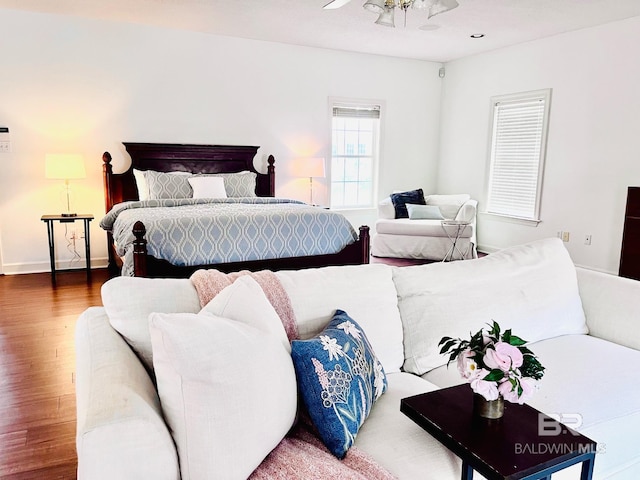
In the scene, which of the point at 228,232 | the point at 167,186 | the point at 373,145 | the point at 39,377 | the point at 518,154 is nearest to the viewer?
the point at 39,377

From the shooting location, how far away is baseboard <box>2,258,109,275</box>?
508 centimetres

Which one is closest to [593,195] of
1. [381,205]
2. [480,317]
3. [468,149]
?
[468,149]

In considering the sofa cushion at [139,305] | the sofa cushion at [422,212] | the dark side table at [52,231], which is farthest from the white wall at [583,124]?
the dark side table at [52,231]

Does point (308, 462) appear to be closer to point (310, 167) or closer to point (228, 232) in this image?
point (228, 232)

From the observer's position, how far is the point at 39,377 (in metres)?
2.71

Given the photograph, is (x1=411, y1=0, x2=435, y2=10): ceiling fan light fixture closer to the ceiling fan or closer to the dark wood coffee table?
the ceiling fan

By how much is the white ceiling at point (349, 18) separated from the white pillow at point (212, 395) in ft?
13.0

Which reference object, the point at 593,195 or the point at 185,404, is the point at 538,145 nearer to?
the point at 593,195

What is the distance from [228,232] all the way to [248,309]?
2.40m

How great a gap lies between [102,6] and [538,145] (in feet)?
16.6

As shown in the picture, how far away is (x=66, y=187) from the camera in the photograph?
5.12m

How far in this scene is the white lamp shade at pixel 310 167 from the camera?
6.06 m

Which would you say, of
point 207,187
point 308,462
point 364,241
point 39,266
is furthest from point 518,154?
point 39,266

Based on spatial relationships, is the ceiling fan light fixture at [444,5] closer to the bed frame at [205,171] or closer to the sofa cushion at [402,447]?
the bed frame at [205,171]
